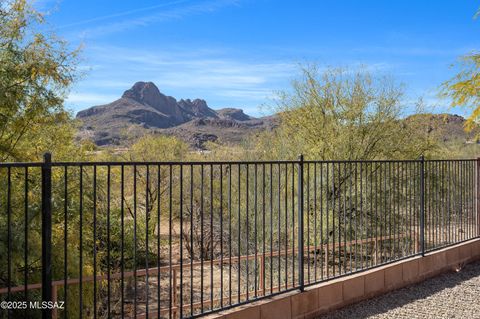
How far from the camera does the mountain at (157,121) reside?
5848 cm

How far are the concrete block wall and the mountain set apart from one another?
11.7 metres

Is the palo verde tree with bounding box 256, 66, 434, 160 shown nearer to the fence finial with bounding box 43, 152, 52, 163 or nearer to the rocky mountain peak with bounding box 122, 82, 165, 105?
the fence finial with bounding box 43, 152, 52, 163

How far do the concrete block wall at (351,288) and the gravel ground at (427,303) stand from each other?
109 mm

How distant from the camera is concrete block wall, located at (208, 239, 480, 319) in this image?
4773 mm

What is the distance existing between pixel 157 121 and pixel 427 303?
95.1 m

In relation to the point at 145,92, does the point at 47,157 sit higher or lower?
lower

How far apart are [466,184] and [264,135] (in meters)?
13.0

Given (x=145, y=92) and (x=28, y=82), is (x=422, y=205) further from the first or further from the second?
(x=145, y=92)

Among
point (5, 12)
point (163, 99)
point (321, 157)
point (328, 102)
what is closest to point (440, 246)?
point (321, 157)

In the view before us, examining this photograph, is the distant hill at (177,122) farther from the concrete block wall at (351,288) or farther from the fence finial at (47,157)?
the fence finial at (47,157)

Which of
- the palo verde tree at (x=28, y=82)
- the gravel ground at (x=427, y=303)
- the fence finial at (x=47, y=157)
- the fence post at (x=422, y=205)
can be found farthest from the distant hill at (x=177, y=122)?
the fence finial at (x=47, y=157)

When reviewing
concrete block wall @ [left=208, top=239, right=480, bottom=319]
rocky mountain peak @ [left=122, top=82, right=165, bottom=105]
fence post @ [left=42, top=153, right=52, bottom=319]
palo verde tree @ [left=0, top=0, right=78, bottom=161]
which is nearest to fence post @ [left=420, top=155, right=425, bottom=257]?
concrete block wall @ [left=208, top=239, right=480, bottom=319]

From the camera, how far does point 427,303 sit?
234 inches

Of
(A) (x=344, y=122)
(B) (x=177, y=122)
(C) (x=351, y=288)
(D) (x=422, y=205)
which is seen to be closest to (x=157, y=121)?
(B) (x=177, y=122)
